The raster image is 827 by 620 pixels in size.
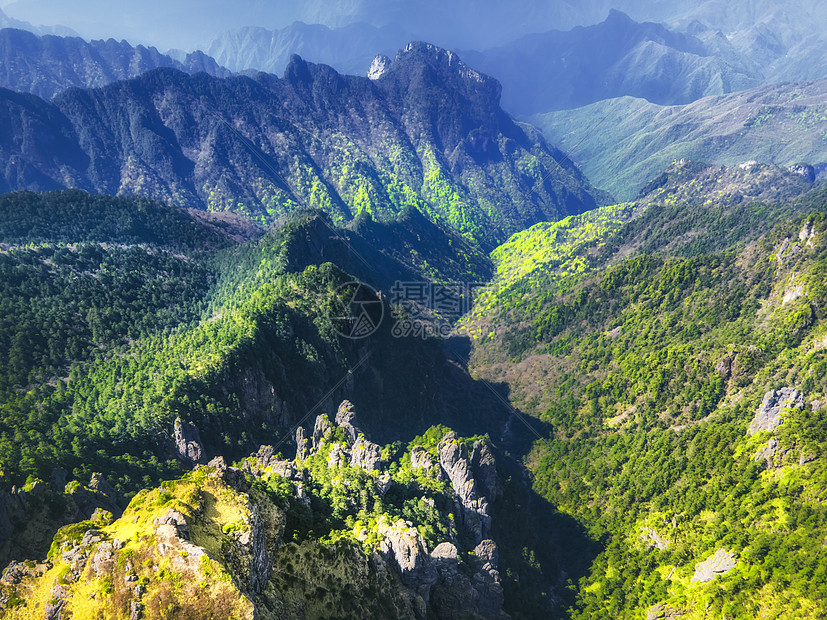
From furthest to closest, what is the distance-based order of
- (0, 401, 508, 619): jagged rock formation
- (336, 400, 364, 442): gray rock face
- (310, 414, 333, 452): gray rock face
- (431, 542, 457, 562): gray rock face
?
(336, 400, 364, 442): gray rock face → (310, 414, 333, 452): gray rock face → (431, 542, 457, 562): gray rock face → (0, 401, 508, 619): jagged rock formation

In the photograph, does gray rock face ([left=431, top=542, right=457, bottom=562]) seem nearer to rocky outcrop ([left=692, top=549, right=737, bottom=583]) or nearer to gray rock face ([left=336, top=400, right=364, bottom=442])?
gray rock face ([left=336, top=400, right=364, bottom=442])

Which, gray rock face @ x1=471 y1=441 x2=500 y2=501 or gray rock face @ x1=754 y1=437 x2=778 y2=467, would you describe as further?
gray rock face @ x1=471 y1=441 x2=500 y2=501

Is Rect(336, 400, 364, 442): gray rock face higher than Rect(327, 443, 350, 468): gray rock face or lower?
higher

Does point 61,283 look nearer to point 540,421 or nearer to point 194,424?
point 194,424

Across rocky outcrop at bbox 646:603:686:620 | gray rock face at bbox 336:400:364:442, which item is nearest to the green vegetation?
rocky outcrop at bbox 646:603:686:620

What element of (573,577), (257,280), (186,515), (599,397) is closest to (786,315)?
(599,397)

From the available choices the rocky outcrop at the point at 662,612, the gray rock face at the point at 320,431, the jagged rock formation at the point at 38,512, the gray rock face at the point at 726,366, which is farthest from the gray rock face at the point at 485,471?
the gray rock face at the point at 726,366

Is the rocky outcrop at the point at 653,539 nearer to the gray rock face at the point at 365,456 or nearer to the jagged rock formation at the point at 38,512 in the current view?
the gray rock face at the point at 365,456
